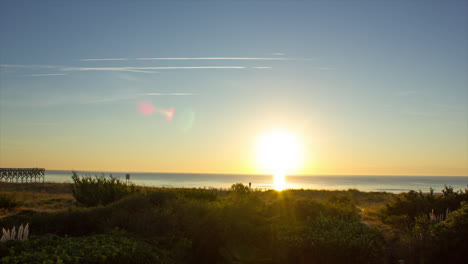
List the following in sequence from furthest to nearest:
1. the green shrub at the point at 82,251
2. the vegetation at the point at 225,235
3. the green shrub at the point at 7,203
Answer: the green shrub at the point at 7,203 < the vegetation at the point at 225,235 < the green shrub at the point at 82,251

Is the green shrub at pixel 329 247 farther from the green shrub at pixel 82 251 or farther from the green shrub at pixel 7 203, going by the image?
the green shrub at pixel 7 203

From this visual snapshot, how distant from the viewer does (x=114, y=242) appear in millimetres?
8539

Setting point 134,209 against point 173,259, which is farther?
point 134,209

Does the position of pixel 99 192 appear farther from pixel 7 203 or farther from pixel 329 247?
pixel 329 247

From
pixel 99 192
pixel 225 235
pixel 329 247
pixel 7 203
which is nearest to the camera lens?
pixel 329 247

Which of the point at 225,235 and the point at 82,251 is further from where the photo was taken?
the point at 225,235

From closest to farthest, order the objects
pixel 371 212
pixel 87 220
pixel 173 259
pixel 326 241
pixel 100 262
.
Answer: pixel 100 262
pixel 173 259
pixel 326 241
pixel 87 220
pixel 371 212

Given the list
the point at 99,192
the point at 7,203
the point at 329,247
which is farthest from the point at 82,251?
the point at 7,203

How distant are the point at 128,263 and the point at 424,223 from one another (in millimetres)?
9517

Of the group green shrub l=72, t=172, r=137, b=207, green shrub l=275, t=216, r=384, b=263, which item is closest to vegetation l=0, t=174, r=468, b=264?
green shrub l=275, t=216, r=384, b=263

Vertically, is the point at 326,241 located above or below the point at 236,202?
below

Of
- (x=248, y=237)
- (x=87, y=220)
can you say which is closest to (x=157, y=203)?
(x=87, y=220)

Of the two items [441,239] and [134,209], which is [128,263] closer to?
[134,209]

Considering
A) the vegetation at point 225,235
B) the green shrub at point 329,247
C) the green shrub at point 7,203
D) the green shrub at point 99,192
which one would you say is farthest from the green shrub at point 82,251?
the green shrub at point 7,203
